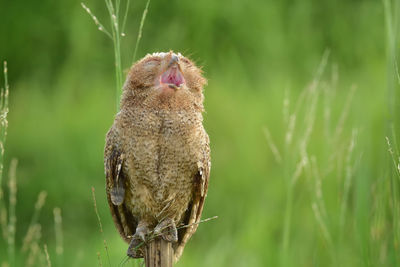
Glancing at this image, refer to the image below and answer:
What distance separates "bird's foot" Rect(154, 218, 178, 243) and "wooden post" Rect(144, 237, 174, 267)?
0.08 ft

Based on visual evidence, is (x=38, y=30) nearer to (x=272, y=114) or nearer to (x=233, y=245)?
(x=272, y=114)

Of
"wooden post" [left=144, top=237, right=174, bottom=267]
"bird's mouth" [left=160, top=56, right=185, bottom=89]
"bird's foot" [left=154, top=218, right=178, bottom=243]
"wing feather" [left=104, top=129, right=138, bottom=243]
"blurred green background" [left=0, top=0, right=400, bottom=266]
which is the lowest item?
"wooden post" [left=144, top=237, right=174, bottom=267]

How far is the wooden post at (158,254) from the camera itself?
14.1 ft

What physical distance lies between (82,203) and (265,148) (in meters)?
2.28

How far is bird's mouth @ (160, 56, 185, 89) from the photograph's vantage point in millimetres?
4148

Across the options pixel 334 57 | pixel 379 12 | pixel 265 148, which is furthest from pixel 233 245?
pixel 379 12

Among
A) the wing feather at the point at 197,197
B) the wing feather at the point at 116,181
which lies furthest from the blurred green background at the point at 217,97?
the wing feather at the point at 116,181

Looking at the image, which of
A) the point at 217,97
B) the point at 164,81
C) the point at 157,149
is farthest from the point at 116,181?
the point at 217,97

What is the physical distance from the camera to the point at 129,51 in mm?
9797

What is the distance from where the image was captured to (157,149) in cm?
445

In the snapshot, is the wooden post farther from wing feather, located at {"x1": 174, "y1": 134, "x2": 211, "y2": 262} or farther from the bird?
wing feather, located at {"x1": 174, "y1": 134, "x2": 211, "y2": 262}

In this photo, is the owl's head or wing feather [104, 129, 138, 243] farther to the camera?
wing feather [104, 129, 138, 243]

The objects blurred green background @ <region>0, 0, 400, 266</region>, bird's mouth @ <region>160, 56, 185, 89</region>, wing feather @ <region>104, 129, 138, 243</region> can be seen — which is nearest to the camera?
bird's mouth @ <region>160, 56, 185, 89</region>

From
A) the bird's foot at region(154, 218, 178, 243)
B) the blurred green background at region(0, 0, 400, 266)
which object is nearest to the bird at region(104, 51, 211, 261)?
the bird's foot at region(154, 218, 178, 243)
